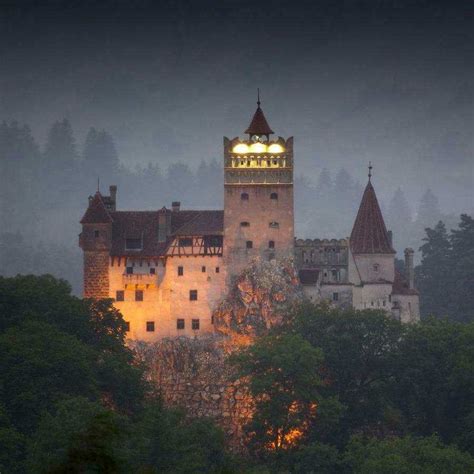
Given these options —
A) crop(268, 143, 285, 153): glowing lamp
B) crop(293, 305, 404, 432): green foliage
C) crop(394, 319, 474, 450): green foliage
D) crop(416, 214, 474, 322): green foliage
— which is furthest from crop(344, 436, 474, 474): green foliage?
crop(416, 214, 474, 322): green foliage

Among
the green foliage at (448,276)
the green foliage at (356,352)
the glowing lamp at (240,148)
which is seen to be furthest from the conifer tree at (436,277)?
the glowing lamp at (240,148)

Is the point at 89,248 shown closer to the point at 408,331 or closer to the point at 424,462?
the point at 408,331

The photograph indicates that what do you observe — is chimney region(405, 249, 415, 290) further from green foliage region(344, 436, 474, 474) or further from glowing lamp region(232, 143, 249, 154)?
green foliage region(344, 436, 474, 474)

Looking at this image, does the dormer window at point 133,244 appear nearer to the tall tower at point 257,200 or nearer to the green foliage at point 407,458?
the tall tower at point 257,200

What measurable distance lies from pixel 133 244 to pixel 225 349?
893 centimetres

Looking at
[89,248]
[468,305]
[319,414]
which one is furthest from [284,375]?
[468,305]

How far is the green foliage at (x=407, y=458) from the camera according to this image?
83.6 meters

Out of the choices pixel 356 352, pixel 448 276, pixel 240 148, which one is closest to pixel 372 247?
pixel 356 352

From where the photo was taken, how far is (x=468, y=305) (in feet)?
430

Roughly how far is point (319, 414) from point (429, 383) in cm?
774

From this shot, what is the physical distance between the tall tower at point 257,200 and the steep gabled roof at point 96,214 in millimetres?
7503

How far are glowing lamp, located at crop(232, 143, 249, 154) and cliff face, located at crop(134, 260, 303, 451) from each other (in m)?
7.13

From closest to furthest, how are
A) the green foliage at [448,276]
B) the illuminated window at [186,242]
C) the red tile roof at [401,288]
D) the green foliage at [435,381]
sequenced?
the green foliage at [435,381], the illuminated window at [186,242], the red tile roof at [401,288], the green foliage at [448,276]

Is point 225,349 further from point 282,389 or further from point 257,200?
point 257,200
